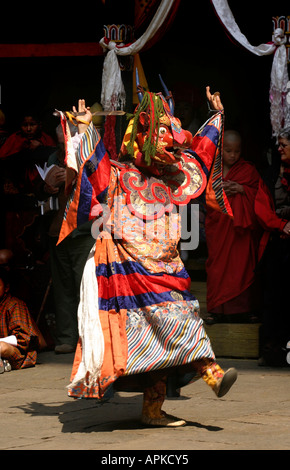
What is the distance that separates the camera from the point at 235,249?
7957 mm

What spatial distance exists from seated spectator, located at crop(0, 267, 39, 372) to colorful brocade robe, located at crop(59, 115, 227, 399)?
2.14m

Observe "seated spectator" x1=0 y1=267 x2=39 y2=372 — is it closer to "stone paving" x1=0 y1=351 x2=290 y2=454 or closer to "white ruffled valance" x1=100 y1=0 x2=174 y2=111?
"stone paving" x1=0 y1=351 x2=290 y2=454

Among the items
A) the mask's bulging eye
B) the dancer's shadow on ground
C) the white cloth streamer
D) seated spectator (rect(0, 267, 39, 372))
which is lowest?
the dancer's shadow on ground

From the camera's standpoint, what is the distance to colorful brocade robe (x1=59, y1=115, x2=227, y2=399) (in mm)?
5336

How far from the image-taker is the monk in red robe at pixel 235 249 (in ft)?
25.8

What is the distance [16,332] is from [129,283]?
232 centimetres

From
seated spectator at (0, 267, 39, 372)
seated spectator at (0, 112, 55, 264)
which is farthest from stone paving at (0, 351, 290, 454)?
seated spectator at (0, 112, 55, 264)

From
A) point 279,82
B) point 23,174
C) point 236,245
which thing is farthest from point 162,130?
point 23,174

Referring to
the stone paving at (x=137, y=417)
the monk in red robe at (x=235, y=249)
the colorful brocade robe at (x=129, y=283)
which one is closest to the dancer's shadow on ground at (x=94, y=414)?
the stone paving at (x=137, y=417)

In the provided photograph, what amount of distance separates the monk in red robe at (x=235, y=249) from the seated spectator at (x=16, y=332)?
1.38 meters

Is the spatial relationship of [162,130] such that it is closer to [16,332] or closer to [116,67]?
[116,67]

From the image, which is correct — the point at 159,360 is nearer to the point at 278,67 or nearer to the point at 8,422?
the point at 8,422

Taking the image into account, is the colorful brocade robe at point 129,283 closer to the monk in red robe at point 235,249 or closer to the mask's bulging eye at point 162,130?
the mask's bulging eye at point 162,130

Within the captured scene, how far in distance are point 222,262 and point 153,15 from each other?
1.99 metres
